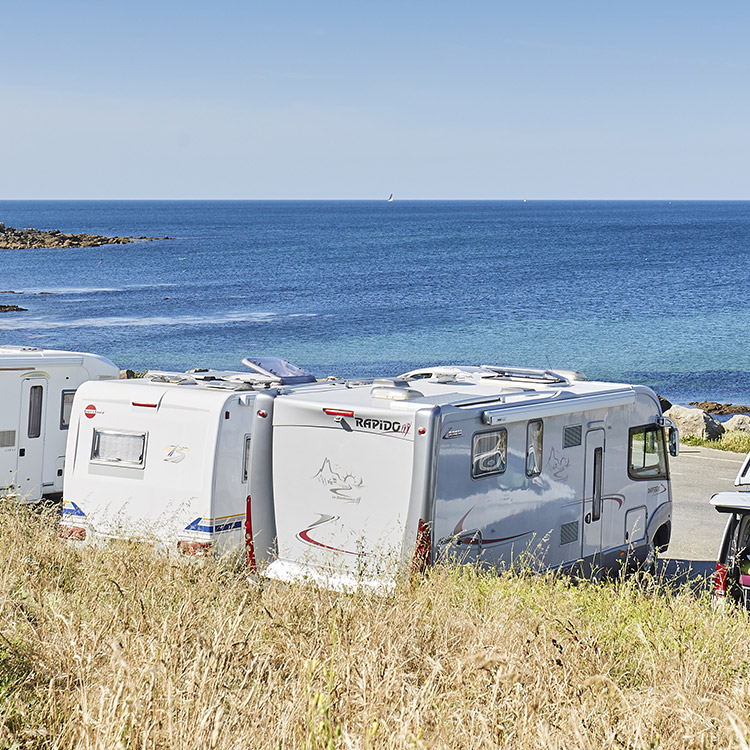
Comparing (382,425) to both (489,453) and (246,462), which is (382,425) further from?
(246,462)

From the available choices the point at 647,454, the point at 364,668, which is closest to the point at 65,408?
the point at 647,454

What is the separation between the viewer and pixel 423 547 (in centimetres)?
866

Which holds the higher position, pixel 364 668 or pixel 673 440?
pixel 673 440

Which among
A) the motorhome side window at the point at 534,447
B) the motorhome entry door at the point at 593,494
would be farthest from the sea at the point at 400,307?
the motorhome side window at the point at 534,447

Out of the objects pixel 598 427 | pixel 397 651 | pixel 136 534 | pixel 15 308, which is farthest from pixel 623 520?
pixel 15 308

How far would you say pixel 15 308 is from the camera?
60188 millimetres

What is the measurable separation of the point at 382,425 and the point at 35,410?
7.18 metres

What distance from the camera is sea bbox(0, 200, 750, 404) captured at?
44.8 meters

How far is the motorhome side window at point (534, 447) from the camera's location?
9.94 metres

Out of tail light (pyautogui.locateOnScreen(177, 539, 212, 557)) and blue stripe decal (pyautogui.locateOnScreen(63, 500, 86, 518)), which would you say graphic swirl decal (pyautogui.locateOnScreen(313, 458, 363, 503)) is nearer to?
tail light (pyautogui.locateOnScreen(177, 539, 212, 557))

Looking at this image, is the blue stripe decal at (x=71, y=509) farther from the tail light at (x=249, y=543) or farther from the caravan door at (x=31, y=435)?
the caravan door at (x=31, y=435)

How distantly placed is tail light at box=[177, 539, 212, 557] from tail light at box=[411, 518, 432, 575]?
2.54m

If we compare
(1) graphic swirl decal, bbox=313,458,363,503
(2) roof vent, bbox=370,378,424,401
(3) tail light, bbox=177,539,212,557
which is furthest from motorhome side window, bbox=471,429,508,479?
(3) tail light, bbox=177,539,212,557

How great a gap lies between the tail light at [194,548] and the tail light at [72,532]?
4.28 feet
